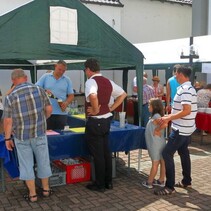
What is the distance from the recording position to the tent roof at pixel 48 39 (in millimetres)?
4379

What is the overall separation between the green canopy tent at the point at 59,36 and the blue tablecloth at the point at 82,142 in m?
0.96

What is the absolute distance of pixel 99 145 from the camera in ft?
14.2

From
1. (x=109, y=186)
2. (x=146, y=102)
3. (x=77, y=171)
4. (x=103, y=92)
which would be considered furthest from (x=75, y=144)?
(x=146, y=102)

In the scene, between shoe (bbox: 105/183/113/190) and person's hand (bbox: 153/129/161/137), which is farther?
shoe (bbox: 105/183/113/190)

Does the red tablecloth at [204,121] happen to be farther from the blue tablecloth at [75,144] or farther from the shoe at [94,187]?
the shoe at [94,187]

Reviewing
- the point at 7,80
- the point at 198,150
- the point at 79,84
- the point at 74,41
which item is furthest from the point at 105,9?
the point at 74,41

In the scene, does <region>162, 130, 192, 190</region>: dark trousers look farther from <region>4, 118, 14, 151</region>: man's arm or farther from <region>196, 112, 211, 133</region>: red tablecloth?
<region>196, 112, 211, 133</region>: red tablecloth

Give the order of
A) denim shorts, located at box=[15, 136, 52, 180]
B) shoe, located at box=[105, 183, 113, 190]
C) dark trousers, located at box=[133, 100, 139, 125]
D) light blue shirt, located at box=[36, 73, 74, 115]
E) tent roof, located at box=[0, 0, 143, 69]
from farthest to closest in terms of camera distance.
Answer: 1. dark trousers, located at box=[133, 100, 139, 125]
2. light blue shirt, located at box=[36, 73, 74, 115]
3. shoe, located at box=[105, 183, 113, 190]
4. tent roof, located at box=[0, 0, 143, 69]
5. denim shorts, located at box=[15, 136, 52, 180]

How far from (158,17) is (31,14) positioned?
522 inches

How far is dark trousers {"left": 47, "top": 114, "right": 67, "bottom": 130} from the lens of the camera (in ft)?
17.2

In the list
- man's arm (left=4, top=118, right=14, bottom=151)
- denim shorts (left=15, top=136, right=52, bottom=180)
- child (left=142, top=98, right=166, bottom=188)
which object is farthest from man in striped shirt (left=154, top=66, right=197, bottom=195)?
man's arm (left=4, top=118, right=14, bottom=151)

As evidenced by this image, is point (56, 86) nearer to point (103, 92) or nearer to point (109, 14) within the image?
point (103, 92)

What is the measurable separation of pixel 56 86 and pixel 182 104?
200 centimetres

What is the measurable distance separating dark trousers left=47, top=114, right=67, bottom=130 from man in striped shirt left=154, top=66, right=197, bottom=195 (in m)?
1.70
